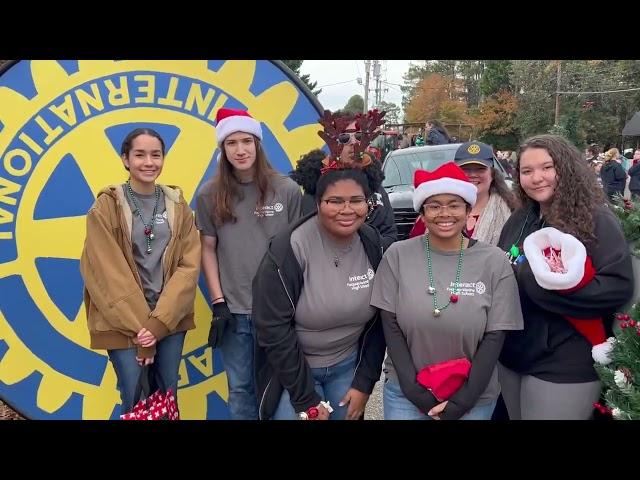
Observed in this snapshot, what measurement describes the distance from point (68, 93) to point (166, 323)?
160 cm

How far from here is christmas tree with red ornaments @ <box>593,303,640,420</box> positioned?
198 cm

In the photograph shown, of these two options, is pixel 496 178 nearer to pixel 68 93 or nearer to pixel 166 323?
pixel 166 323

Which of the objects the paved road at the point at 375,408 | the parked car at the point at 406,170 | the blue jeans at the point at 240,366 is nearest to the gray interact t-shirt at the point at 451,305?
the blue jeans at the point at 240,366

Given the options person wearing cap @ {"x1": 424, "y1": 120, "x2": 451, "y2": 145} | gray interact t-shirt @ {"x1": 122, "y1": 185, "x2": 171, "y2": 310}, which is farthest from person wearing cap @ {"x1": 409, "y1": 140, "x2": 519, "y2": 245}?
person wearing cap @ {"x1": 424, "y1": 120, "x2": 451, "y2": 145}

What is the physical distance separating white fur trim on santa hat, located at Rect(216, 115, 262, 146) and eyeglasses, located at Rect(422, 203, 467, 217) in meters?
1.08

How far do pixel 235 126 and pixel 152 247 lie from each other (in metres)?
0.74

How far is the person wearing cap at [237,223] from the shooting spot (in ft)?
9.35

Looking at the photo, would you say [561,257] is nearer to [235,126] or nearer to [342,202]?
[342,202]

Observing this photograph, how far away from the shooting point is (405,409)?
2307 millimetres

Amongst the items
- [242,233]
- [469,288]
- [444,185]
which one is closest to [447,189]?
[444,185]

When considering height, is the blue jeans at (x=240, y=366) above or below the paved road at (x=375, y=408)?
above

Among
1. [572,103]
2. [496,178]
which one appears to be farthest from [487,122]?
[496,178]

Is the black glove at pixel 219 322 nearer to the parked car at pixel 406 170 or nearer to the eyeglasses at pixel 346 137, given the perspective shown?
the eyeglasses at pixel 346 137

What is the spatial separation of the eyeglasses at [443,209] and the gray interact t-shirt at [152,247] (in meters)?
1.25
